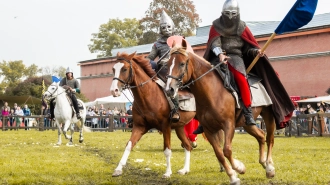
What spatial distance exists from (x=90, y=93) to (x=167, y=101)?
211ft

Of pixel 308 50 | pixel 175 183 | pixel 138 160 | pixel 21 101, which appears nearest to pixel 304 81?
pixel 308 50

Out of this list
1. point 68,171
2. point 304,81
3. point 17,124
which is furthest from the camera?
point 304,81

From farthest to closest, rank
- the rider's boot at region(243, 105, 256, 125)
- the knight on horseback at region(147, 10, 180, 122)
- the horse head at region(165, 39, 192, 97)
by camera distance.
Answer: the knight on horseback at region(147, 10, 180, 122) → the rider's boot at region(243, 105, 256, 125) → the horse head at region(165, 39, 192, 97)

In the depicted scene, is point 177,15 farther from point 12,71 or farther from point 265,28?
point 12,71

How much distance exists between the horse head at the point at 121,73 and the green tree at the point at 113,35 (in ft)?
260

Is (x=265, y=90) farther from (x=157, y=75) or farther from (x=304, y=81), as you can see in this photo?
(x=304, y=81)

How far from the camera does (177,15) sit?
250 feet

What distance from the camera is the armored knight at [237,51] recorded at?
1002 centimetres

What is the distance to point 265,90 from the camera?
431 inches

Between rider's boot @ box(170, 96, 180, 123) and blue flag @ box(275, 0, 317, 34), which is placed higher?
blue flag @ box(275, 0, 317, 34)

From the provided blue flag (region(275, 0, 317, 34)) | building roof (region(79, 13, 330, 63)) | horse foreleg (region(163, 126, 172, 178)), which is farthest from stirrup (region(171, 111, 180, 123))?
building roof (region(79, 13, 330, 63))

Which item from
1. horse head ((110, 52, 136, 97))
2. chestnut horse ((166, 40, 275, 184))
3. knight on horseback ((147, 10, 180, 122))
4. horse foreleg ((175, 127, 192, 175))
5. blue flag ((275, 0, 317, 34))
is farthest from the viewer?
knight on horseback ((147, 10, 180, 122))

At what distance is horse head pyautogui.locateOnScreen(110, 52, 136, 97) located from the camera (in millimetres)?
10992

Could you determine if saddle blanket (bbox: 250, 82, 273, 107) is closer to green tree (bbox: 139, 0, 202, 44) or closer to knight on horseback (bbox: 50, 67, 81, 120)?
knight on horseback (bbox: 50, 67, 81, 120)
